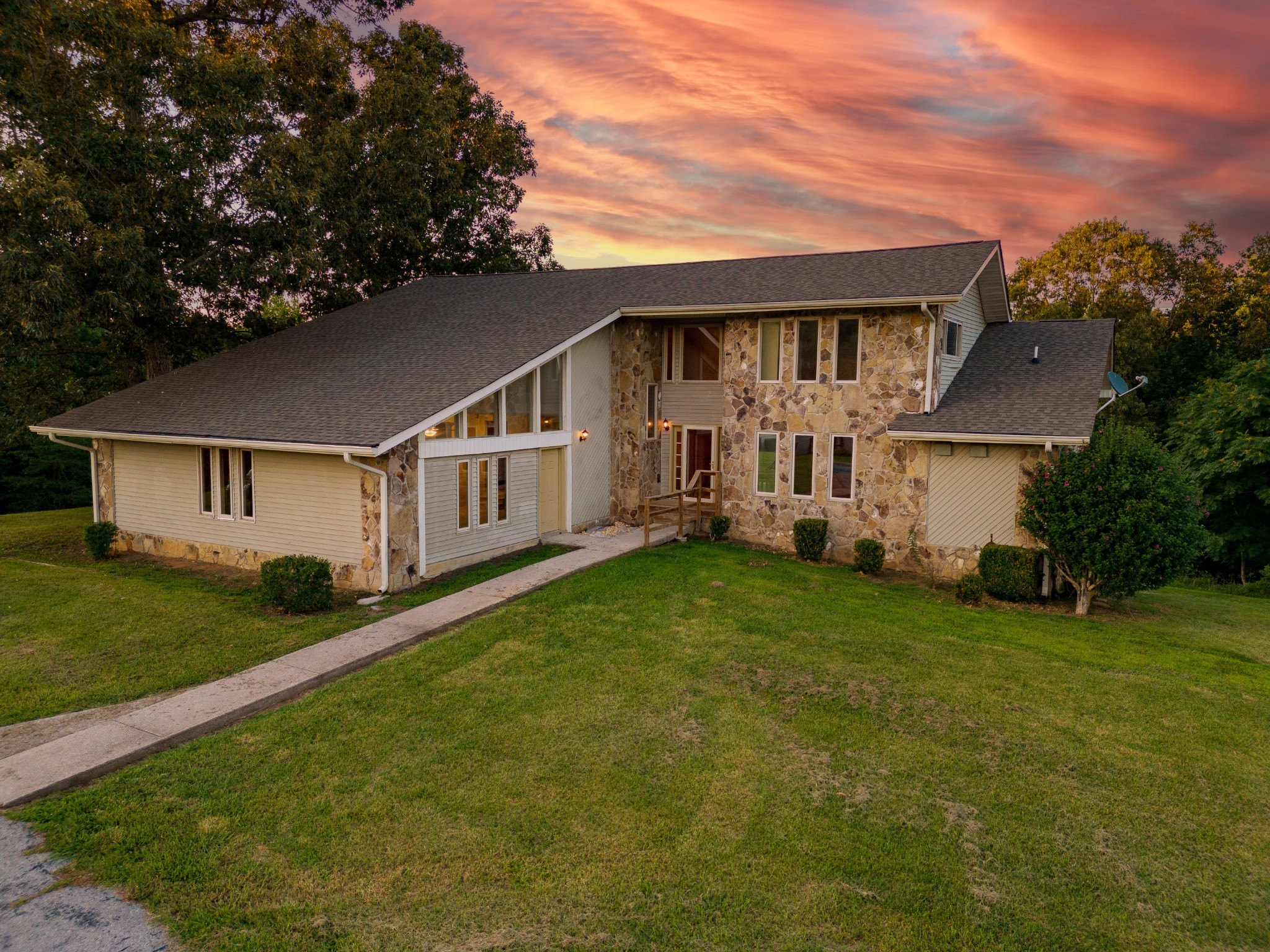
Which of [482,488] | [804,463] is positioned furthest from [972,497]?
[482,488]

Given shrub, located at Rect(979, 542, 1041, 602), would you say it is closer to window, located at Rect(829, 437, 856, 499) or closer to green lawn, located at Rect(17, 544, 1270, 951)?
→ green lawn, located at Rect(17, 544, 1270, 951)

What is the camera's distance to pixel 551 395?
16062mm

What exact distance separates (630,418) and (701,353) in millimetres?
2592

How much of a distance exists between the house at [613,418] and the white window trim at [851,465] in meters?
0.05

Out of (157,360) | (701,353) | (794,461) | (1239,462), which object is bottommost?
(1239,462)

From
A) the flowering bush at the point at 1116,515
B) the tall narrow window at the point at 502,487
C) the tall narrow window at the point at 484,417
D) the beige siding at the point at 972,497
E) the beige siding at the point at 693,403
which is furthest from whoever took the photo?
the beige siding at the point at 693,403

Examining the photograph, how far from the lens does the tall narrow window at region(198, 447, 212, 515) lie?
1498 cm

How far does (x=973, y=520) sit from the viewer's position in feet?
48.1

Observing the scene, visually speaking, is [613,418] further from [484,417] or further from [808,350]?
[808,350]

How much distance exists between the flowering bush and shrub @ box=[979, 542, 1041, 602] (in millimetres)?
474

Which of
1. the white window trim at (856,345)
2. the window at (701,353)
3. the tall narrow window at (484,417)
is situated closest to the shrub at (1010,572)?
the white window trim at (856,345)

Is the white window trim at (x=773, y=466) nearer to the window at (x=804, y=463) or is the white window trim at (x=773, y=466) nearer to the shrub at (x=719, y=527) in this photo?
the window at (x=804, y=463)

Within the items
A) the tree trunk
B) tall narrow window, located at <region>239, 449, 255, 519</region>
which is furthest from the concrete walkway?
the tree trunk

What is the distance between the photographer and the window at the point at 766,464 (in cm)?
1716
